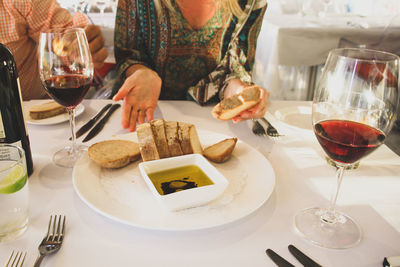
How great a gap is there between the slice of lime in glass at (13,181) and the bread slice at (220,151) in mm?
491

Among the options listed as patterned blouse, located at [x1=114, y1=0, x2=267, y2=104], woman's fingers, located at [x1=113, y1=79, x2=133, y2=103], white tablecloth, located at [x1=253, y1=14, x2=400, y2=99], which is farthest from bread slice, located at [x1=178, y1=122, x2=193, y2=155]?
white tablecloth, located at [x1=253, y1=14, x2=400, y2=99]

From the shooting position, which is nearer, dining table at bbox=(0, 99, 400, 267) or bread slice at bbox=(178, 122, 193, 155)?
dining table at bbox=(0, 99, 400, 267)

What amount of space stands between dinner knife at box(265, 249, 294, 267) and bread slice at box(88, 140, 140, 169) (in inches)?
17.8

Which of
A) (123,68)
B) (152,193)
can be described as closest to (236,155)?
(152,193)

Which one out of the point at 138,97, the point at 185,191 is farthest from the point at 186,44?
the point at 185,191

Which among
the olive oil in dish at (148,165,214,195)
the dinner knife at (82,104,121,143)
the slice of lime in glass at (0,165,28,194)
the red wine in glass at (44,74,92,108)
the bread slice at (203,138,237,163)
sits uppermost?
the red wine in glass at (44,74,92,108)

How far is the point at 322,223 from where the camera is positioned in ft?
2.32

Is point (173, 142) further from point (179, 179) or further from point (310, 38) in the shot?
point (310, 38)

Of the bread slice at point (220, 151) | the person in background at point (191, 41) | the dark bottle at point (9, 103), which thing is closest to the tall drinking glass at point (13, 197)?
the dark bottle at point (9, 103)

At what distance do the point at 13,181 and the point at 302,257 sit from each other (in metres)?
0.58

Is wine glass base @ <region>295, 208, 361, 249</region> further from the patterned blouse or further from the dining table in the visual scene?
the patterned blouse

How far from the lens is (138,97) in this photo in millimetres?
1251

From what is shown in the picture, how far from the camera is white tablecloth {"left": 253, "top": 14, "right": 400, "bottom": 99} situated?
351 cm

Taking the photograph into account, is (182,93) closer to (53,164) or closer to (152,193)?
(53,164)
